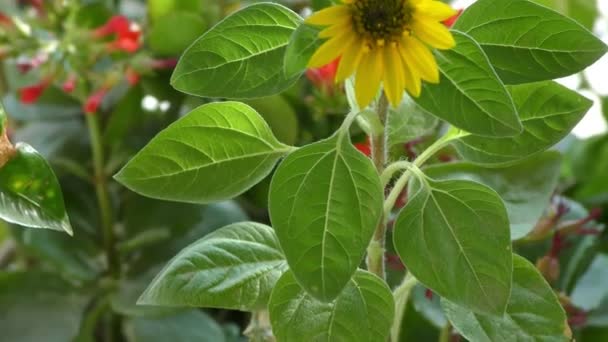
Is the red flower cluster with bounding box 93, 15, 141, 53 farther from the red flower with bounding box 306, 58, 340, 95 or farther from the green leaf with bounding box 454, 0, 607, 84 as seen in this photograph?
the green leaf with bounding box 454, 0, 607, 84

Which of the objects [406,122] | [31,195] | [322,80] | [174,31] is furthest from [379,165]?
[174,31]

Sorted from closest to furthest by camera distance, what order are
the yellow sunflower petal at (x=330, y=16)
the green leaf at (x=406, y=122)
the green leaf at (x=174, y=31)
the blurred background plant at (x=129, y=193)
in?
the yellow sunflower petal at (x=330, y=16) < the green leaf at (x=406, y=122) < the blurred background plant at (x=129, y=193) < the green leaf at (x=174, y=31)

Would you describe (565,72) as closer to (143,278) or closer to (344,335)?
(344,335)

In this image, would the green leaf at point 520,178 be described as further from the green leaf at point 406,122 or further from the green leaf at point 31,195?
the green leaf at point 31,195

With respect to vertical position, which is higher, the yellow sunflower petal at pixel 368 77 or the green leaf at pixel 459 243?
the yellow sunflower petal at pixel 368 77

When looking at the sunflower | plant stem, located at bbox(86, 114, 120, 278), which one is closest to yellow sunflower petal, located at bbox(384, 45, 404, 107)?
the sunflower

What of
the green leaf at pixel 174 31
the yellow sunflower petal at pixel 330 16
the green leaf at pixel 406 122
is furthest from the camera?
the green leaf at pixel 174 31

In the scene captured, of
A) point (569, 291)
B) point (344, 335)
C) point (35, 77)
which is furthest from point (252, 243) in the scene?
point (35, 77)

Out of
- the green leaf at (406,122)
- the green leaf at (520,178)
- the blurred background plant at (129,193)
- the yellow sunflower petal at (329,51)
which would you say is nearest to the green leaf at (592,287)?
the blurred background plant at (129,193)
